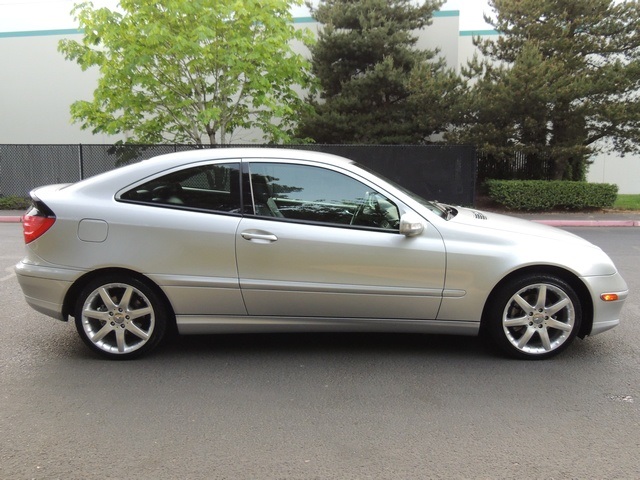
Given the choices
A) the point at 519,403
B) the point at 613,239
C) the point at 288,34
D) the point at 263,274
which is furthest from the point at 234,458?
the point at 288,34

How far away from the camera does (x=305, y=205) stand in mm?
4262

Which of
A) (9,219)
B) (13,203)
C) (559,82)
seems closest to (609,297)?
(559,82)

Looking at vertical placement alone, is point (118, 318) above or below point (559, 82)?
below

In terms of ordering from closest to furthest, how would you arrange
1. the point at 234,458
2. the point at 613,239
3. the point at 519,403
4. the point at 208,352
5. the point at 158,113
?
the point at 234,458, the point at 519,403, the point at 208,352, the point at 613,239, the point at 158,113

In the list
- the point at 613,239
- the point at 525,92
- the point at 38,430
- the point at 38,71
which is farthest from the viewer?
the point at 38,71

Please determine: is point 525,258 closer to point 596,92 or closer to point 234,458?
point 234,458

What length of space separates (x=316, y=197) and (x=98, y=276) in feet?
5.82

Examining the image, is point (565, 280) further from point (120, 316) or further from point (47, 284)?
point (47, 284)

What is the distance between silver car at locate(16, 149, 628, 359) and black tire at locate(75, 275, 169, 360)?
1cm

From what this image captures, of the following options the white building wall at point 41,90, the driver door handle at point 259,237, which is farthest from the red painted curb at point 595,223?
the white building wall at point 41,90

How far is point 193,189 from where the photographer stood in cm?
431

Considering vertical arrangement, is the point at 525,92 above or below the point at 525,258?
above

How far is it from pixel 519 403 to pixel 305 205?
2042mm

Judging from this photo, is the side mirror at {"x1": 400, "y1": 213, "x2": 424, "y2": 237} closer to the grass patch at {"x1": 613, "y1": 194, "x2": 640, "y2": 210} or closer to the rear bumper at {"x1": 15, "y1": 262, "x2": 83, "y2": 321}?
the rear bumper at {"x1": 15, "y1": 262, "x2": 83, "y2": 321}
